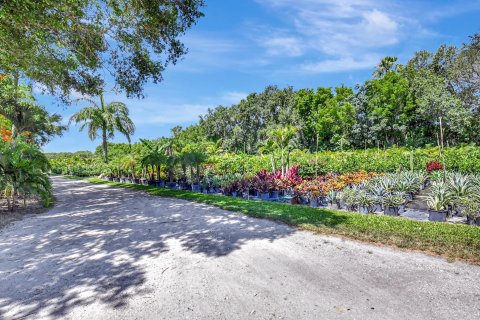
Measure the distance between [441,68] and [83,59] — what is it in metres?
43.6

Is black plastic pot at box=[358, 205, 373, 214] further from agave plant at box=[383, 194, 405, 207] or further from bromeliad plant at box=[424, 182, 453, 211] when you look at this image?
bromeliad plant at box=[424, 182, 453, 211]

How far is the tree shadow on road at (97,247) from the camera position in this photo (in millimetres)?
3645

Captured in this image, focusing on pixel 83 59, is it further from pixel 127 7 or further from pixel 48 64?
pixel 127 7

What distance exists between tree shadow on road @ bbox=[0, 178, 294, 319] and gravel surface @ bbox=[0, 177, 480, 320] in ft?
0.08

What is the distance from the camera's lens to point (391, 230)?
5.86 metres

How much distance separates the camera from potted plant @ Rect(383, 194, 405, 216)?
831 cm

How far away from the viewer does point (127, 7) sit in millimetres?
8570

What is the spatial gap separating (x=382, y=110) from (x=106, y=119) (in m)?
33.0

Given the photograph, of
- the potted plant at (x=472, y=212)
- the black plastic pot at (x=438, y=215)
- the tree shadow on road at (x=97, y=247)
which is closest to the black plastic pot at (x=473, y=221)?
the potted plant at (x=472, y=212)

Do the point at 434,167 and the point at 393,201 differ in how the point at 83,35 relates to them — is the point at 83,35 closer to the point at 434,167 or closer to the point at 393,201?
the point at 393,201

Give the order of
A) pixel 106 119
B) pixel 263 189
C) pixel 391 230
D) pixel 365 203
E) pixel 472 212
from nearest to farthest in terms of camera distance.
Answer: pixel 391 230
pixel 472 212
pixel 365 203
pixel 263 189
pixel 106 119

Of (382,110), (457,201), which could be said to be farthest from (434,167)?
(382,110)

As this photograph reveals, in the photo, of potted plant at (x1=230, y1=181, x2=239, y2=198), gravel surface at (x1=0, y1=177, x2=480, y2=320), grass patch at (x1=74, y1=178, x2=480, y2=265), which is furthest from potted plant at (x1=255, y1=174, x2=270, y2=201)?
gravel surface at (x1=0, y1=177, x2=480, y2=320)

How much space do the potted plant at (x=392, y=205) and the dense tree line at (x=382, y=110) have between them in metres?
20.2
